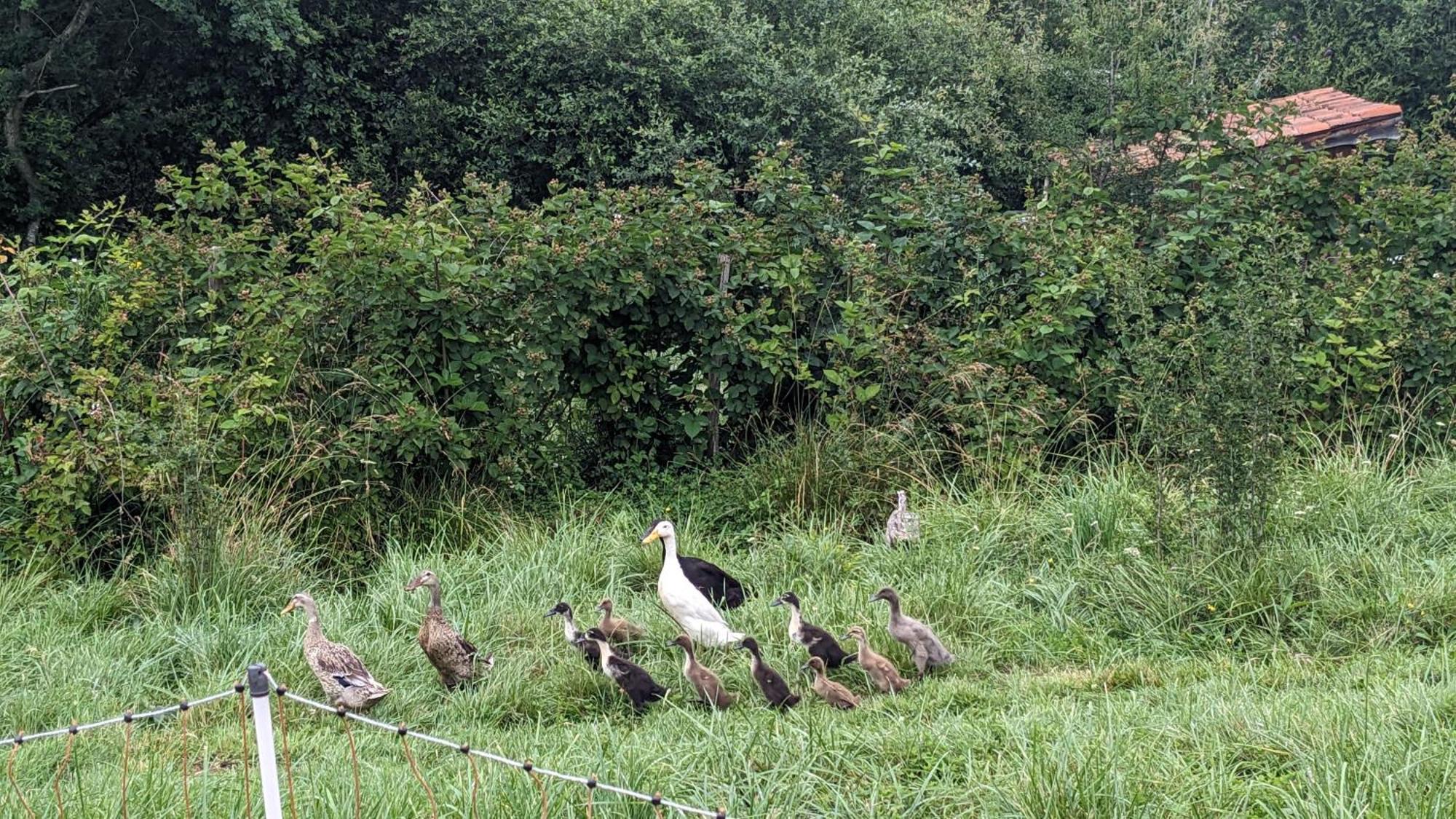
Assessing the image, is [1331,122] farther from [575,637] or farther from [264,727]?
[264,727]

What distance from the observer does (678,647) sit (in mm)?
6137

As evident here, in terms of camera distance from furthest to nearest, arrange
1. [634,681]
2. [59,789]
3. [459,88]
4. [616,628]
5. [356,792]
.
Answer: [459,88] < [616,628] < [634,681] < [59,789] < [356,792]

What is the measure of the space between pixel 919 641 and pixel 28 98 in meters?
16.1

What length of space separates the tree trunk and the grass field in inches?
448

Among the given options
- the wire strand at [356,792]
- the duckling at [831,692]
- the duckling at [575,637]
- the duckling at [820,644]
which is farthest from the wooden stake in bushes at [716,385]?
the wire strand at [356,792]

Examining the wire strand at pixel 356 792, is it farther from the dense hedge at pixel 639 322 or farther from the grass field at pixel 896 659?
the dense hedge at pixel 639 322

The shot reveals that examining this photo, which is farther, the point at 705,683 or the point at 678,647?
the point at 678,647

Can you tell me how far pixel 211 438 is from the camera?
7.41 m

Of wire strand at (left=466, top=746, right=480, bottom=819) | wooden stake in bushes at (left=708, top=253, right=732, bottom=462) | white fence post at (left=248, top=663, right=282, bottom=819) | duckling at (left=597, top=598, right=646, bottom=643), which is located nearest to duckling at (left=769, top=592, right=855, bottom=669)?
duckling at (left=597, top=598, right=646, bottom=643)

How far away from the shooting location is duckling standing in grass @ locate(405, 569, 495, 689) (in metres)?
5.77

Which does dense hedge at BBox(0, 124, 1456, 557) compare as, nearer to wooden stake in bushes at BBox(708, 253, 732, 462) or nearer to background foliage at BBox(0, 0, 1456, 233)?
wooden stake in bushes at BBox(708, 253, 732, 462)

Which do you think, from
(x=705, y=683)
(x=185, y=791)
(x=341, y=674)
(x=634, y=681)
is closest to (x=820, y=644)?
(x=705, y=683)

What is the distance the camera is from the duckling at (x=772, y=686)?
532 cm

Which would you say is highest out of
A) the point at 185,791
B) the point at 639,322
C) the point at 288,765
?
the point at 639,322
